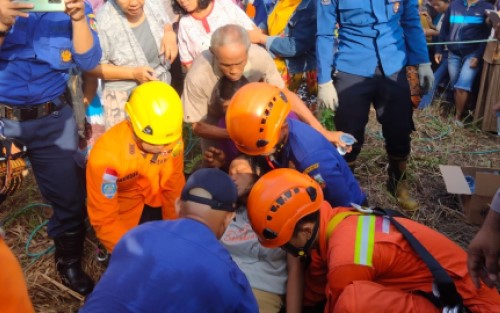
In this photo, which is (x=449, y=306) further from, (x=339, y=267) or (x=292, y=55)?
(x=292, y=55)


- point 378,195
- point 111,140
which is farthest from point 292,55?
point 111,140

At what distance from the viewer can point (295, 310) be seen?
267 centimetres

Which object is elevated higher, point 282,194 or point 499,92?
point 282,194

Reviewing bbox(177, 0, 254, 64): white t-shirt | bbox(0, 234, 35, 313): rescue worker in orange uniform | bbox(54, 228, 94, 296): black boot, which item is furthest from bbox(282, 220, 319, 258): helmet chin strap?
bbox(177, 0, 254, 64): white t-shirt

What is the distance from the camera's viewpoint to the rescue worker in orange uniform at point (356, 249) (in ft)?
6.63

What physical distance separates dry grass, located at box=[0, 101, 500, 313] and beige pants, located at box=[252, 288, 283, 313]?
1424 mm

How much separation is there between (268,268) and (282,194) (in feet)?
2.67

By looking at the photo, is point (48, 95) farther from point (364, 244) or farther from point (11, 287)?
point (364, 244)

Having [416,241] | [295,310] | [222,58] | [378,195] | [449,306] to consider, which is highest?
[222,58]

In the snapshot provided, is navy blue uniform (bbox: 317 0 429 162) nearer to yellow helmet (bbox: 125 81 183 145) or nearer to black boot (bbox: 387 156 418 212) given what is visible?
black boot (bbox: 387 156 418 212)

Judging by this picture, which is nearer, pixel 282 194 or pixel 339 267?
pixel 339 267

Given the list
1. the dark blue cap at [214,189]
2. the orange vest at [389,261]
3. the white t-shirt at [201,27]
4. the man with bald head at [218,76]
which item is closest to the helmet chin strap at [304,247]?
the orange vest at [389,261]

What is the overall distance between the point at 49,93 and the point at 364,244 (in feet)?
7.01

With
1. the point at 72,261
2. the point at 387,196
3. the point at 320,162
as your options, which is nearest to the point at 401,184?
the point at 387,196
